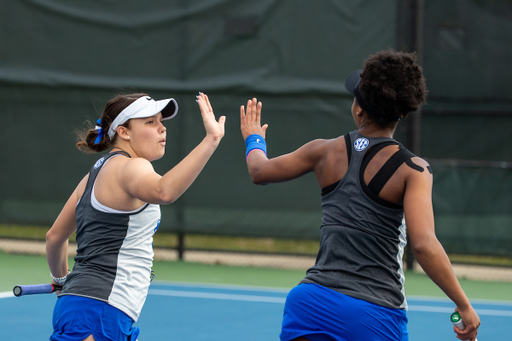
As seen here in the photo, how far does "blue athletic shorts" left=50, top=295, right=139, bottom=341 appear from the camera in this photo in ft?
8.27

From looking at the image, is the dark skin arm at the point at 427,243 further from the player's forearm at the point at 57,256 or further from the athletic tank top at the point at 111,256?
the player's forearm at the point at 57,256

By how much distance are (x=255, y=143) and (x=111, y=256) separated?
0.82 metres

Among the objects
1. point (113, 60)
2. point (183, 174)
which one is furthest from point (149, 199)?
point (113, 60)

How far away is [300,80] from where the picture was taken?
7.51 meters

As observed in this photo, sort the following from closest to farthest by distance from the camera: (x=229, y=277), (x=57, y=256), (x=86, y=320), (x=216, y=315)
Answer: (x=86, y=320) < (x=57, y=256) < (x=216, y=315) < (x=229, y=277)

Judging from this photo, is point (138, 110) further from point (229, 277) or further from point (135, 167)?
point (229, 277)

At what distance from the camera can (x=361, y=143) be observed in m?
2.50

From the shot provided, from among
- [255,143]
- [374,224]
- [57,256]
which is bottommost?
[57,256]

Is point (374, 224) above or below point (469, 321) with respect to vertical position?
above

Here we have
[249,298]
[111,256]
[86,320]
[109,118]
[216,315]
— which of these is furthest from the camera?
[249,298]

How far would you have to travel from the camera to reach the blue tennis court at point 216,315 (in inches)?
198

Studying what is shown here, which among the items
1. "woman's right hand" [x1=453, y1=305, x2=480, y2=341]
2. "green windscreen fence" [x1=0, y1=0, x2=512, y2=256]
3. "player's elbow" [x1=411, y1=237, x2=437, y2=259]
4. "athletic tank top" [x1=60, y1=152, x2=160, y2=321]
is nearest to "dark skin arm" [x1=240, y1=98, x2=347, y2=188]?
"player's elbow" [x1=411, y1=237, x2=437, y2=259]

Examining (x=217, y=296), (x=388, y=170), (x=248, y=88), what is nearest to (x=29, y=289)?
(x=388, y=170)

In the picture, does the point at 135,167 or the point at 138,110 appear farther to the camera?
the point at 138,110
